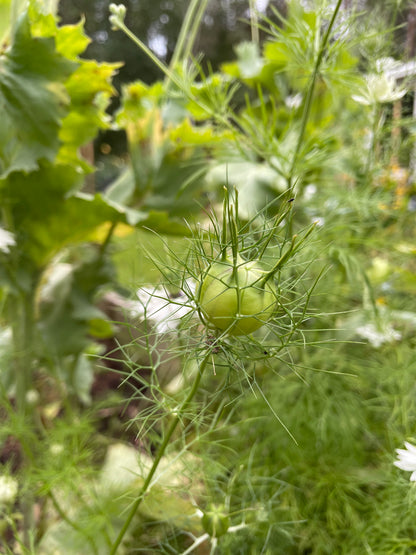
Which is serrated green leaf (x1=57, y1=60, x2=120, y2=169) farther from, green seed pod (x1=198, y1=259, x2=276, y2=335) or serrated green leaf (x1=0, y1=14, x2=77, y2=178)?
green seed pod (x1=198, y1=259, x2=276, y2=335)

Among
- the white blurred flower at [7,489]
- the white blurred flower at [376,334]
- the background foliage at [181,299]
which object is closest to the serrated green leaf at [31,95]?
the background foliage at [181,299]

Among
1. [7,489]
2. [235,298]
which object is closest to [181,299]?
[235,298]

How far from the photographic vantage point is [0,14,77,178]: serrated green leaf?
0.44 metres

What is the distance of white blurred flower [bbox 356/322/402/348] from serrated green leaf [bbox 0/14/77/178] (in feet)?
1.32

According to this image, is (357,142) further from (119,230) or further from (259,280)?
(259,280)

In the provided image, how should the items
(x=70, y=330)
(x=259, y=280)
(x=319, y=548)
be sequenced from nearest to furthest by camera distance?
(x=259, y=280) → (x=319, y=548) → (x=70, y=330)

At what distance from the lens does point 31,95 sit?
1.47 ft

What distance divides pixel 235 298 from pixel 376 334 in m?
0.38

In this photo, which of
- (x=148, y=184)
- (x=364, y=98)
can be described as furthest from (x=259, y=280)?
(x=148, y=184)

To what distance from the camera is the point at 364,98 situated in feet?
1.57

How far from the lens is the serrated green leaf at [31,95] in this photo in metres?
0.44

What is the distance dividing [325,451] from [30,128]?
1.52ft

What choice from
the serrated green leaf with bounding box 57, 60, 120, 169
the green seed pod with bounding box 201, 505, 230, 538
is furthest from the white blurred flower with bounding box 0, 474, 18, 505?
the serrated green leaf with bounding box 57, 60, 120, 169

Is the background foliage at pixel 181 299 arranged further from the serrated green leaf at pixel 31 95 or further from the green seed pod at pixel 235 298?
the green seed pod at pixel 235 298
